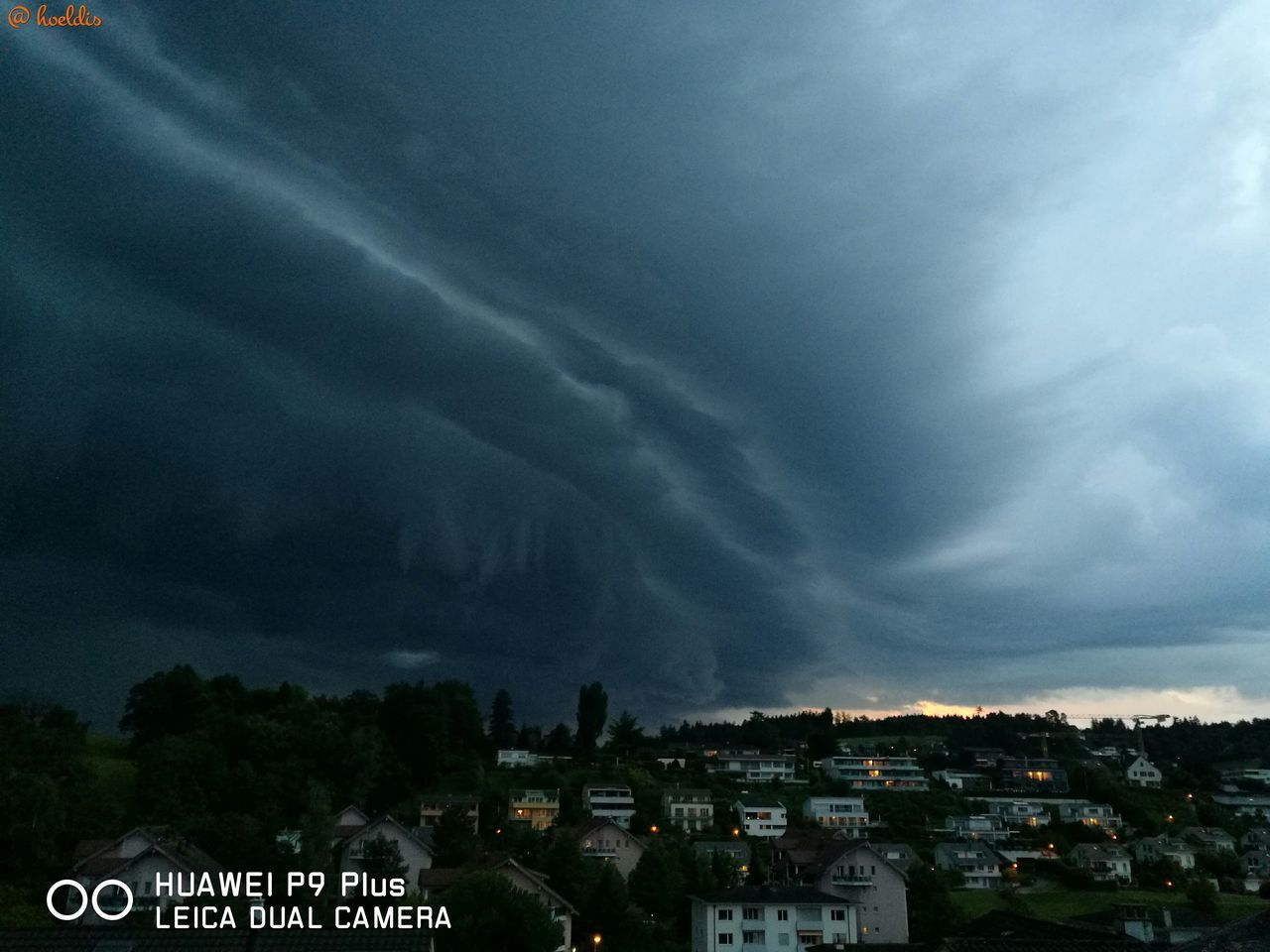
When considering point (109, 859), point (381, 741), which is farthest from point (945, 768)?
point (109, 859)

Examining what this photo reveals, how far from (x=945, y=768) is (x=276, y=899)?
166 m

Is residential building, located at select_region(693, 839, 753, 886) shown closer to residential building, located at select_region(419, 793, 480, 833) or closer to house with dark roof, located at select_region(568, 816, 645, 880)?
house with dark roof, located at select_region(568, 816, 645, 880)

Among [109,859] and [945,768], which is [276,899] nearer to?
[109,859]

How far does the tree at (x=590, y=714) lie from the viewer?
17188 cm

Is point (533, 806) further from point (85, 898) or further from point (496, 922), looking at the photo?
point (85, 898)

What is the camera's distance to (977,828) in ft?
398

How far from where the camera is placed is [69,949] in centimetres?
2625

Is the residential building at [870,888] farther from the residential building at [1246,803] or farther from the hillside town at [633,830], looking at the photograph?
the residential building at [1246,803]

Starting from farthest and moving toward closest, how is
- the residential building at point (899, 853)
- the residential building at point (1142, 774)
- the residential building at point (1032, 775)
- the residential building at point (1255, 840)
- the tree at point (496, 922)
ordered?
the residential building at point (1142, 774), the residential building at point (1032, 775), the residential building at point (1255, 840), the residential building at point (899, 853), the tree at point (496, 922)

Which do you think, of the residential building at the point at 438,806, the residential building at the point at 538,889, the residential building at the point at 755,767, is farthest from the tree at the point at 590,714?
the residential building at the point at 538,889

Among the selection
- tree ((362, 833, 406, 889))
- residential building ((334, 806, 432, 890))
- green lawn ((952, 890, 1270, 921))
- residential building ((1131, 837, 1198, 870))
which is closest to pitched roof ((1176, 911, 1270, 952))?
tree ((362, 833, 406, 889))

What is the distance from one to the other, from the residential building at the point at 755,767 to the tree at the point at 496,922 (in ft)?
359

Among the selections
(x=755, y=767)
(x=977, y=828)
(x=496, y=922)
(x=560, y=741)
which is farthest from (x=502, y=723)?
(x=496, y=922)

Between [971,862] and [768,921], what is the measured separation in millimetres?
47595
